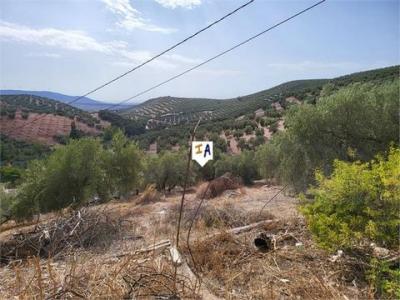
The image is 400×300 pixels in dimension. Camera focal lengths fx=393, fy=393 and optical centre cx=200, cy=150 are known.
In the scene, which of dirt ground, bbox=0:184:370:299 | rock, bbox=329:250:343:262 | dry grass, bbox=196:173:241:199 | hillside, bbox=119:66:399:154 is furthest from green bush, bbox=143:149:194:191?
rock, bbox=329:250:343:262

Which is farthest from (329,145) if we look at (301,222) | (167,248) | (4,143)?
(4,143)

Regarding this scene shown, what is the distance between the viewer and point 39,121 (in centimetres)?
6594

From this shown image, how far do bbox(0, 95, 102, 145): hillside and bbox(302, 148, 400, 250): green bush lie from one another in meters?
51.0

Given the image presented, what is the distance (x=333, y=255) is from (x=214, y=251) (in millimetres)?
2221

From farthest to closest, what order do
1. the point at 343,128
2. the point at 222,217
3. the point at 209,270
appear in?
the point at 343,128, the point at 222,217, the point at 209,270

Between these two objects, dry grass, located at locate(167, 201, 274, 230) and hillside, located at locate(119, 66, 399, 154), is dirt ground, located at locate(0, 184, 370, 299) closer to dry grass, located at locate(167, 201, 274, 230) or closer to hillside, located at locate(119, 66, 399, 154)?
dry grass, located at locate(167, 201, 274, 230)

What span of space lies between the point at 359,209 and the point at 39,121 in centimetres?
6651

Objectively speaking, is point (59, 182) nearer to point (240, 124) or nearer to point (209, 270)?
point (209, 270)

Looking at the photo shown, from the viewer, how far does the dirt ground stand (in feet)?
17.4

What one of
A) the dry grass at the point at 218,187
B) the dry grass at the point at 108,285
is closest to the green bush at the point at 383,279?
the dry grass at the point at 108,285

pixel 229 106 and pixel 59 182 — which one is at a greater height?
pixel 229 106

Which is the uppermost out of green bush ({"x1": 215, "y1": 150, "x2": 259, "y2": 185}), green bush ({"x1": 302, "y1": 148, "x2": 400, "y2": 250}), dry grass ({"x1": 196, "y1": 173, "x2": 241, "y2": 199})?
green bush ({"x1": 302, "y1": 148, "x2": 400, "y2": 250})

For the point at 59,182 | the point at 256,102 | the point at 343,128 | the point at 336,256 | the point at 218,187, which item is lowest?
the point at 218,187

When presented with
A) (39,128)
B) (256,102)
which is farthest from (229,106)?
(39,128)
